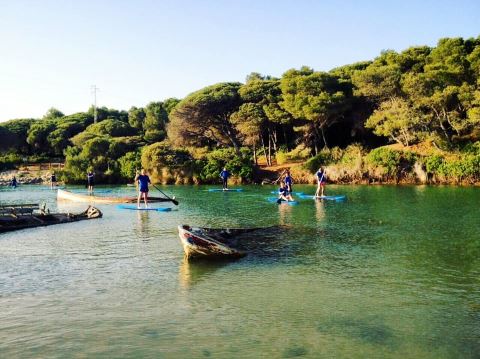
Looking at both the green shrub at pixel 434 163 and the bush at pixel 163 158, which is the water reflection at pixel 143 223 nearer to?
the green shrub at pixel 434 163

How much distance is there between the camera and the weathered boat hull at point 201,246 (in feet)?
43.9

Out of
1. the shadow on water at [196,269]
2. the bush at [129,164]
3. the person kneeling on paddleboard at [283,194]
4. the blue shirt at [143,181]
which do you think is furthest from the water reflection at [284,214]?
the bush at [129,164]

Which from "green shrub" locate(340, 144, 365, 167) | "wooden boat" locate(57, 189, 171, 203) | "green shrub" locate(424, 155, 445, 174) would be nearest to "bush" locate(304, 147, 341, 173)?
"green shrub" locate(340, 144, 365, 167)

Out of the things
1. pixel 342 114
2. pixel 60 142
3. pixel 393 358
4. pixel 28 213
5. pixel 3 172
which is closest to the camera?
pixel 393 358

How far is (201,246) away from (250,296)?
3585 millimetres

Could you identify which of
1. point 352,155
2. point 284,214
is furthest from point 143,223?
point 352,155

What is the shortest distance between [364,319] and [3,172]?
74.5 meters

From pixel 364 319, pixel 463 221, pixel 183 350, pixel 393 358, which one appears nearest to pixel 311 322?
pixel 364 319

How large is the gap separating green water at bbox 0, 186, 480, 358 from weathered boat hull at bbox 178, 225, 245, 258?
0.39 m

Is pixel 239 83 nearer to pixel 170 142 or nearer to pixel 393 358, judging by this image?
pixel 170 142

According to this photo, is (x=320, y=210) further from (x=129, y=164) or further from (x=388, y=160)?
(x=129, y=164)

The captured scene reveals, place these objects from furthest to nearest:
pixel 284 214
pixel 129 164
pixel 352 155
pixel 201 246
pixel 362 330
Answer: pixel 129 164
pixel 352 155
pixel 284 214
pixel 201 246
pixel 362 330

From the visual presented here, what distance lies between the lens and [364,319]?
8648 millimetres

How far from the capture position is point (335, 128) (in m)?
62.8
